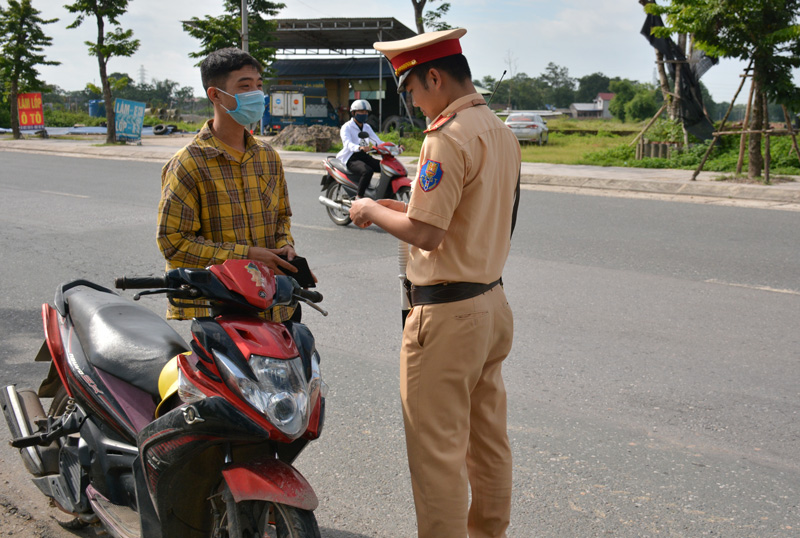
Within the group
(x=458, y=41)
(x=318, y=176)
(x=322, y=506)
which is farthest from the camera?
(x=318, y=176)

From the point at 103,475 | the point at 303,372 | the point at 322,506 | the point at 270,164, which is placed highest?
the point at 270,164

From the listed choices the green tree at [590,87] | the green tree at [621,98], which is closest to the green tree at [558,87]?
the green tree at [590,87]

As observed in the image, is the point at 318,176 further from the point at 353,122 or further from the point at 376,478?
the point at 376,478

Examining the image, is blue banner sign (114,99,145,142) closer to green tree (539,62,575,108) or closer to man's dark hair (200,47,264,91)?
man's dark hair (200,47,264,91)

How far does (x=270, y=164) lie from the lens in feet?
10.5

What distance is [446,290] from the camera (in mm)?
2451

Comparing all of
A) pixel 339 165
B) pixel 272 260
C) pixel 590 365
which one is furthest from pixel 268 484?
pixel 339 165

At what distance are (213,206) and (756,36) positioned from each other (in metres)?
12.4

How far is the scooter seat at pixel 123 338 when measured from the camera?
2621 millimetres

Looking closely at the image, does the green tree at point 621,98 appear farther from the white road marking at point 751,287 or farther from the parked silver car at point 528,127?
the white road marking at point 751,287

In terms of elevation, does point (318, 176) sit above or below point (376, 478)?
above

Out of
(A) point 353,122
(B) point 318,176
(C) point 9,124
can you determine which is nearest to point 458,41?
(A) point 353,122

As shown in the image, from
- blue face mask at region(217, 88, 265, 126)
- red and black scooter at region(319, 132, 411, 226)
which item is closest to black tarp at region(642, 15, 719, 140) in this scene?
red and black scooter at region(319, 132, 411, 226)

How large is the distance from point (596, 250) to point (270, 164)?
556 centimetres
